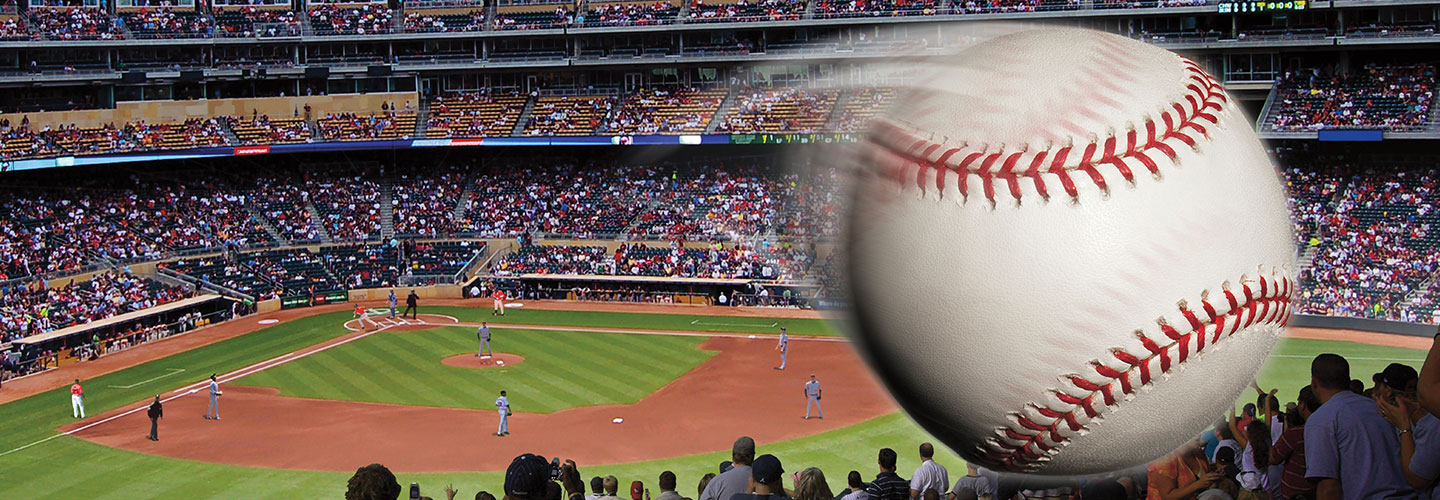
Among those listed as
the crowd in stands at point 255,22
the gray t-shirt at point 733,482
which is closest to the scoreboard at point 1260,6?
the gray t-shirt at point 733,482

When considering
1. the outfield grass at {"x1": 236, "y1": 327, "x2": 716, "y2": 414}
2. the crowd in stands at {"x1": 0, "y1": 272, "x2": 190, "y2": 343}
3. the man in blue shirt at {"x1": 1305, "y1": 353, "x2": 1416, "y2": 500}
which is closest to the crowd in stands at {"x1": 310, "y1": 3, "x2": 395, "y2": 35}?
the crowd in stands at {"x1": 0, "y1": 272, "x2": 190, "y2": 343}

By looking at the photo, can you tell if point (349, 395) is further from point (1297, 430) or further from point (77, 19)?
point (77, 19)

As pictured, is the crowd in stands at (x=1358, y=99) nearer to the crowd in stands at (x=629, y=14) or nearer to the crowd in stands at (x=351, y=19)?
the crowd in stands at (x=629, y=14)

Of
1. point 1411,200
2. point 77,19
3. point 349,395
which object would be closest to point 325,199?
point 77,19

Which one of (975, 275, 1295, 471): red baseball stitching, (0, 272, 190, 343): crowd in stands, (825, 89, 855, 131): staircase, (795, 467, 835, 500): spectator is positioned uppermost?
(825, 89, 855, 131): staircase

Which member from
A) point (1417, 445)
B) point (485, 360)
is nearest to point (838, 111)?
point (1417, 445)

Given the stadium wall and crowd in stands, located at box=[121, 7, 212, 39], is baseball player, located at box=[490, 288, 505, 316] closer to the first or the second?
the stadium wall

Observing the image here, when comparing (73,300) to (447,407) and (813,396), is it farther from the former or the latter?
(813,396)

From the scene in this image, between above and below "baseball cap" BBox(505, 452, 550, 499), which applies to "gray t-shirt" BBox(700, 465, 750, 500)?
below
